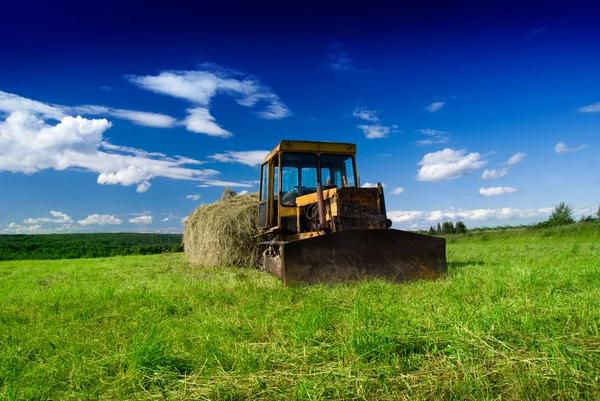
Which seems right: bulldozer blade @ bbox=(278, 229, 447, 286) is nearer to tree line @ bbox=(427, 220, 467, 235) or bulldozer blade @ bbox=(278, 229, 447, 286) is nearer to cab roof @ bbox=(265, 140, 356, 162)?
cab roof @ bbox=(265, 140, 356, 162)

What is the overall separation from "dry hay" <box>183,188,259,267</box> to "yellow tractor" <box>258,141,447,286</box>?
1.70 meters

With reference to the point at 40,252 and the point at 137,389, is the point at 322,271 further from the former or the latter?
the point at 40,252

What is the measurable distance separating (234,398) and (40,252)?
74.4ft

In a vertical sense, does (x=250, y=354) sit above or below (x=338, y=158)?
below

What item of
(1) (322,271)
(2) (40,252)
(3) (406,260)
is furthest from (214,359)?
(2) (40,252)

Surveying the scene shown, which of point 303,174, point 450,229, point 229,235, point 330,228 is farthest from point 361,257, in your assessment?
point 450,229

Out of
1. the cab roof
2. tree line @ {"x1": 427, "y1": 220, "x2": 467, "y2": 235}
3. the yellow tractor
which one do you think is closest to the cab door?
the yellow tractor

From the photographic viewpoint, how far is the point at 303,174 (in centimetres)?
793

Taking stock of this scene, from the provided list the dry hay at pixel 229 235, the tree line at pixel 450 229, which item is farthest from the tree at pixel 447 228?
the dry hay at pixel 229 235

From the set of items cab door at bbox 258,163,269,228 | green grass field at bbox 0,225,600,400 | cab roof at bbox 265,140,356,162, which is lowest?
green grass field at bbox 0,225,600,400

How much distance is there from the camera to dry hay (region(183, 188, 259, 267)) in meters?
10.0

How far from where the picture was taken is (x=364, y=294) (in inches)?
173

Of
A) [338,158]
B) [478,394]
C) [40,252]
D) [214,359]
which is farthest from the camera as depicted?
[40,252]

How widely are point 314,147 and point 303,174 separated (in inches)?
22.5
